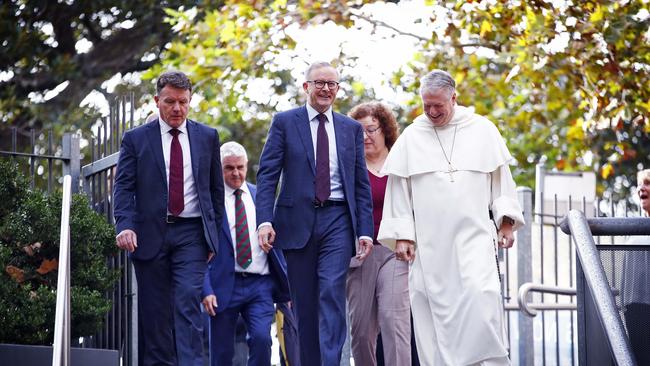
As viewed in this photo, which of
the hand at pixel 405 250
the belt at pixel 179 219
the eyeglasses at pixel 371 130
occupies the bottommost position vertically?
the hand at pixel 405 250

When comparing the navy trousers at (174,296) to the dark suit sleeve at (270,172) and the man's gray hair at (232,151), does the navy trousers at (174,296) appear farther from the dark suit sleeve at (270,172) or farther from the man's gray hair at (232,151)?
the man's gray hair at (232,151)

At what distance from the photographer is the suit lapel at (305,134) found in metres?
8.34

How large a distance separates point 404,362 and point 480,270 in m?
1.22

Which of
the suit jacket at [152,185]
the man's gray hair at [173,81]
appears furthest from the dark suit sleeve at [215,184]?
the man's gray hair at [173,81]

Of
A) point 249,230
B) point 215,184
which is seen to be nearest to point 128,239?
point 215,184

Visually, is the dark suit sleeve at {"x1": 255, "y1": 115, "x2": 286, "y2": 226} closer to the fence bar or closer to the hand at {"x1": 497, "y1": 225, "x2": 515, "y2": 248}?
the hand at {"x1": 497, "y1": 225, "x2": 515, "y2": 248}

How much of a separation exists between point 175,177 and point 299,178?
33.0 inches

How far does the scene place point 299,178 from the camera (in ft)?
27.3

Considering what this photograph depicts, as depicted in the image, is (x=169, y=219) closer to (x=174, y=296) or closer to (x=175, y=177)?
(x=175, y=177)

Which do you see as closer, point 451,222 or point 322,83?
point 451,222

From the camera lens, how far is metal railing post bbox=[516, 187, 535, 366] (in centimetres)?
1220

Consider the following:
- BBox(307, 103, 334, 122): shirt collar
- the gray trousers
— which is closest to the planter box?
the gray trousers

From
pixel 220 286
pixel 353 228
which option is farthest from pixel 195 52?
pixel 353 228

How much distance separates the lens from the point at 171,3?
75.3ft
